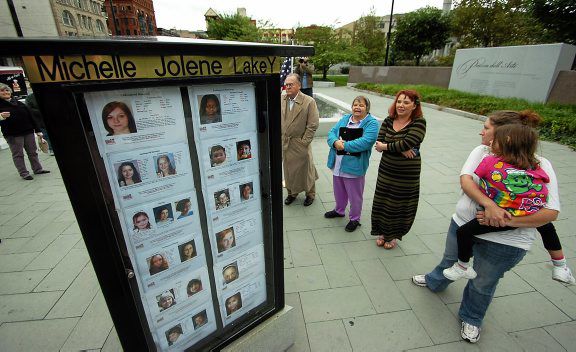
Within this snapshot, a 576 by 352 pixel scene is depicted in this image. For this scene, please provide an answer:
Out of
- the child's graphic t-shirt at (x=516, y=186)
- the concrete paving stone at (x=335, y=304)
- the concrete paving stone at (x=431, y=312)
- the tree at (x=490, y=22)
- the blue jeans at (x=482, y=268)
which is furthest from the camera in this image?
the tree at (x=490, y=22)

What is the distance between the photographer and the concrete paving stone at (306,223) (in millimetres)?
3736

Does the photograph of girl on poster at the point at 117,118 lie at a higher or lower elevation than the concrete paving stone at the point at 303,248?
higher

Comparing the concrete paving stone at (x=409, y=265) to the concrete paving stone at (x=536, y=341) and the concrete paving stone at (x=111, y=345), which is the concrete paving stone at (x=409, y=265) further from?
the concrete paving stone at (x=111, y=345)

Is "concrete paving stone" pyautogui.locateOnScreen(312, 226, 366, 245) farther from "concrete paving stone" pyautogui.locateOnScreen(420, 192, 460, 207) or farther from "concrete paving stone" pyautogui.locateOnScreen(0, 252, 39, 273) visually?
"concrete paving stone" pyautogui.locateOnScreen(0, 252, 39, 273)

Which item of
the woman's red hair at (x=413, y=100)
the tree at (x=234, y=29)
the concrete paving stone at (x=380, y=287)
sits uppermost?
the tree at (x=234, y=29)

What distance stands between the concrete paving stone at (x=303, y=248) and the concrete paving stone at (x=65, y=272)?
2287mm

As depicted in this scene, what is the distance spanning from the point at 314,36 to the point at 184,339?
3021 cm

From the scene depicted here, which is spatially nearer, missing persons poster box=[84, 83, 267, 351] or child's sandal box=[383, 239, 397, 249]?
missing persons poster box=[84, 83, 267, 351]

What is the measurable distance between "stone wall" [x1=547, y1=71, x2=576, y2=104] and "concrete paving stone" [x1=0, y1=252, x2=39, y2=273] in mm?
14160

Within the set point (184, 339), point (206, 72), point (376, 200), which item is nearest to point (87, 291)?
point (184, 339)

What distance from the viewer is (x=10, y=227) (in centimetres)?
385

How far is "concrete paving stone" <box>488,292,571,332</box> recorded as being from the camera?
2334mm

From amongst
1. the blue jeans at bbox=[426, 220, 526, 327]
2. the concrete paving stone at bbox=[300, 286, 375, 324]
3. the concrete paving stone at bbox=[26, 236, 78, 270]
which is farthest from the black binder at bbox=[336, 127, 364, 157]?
the concrete paving stone at bbox=[26, 236, 78, 270]

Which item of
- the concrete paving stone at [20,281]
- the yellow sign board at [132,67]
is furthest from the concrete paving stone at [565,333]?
the concrete paving stone at [20,281]
